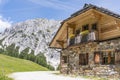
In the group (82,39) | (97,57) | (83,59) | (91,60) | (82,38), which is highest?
(82,38)

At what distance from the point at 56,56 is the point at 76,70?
15049 cm

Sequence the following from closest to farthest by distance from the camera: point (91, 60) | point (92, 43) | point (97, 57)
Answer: point (97, 57) < point (92, 43) < point (91, 60)

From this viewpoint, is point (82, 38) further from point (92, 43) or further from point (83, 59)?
point (83, 59)

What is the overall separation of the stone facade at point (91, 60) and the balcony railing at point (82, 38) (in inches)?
19.4

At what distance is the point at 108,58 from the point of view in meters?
27.5

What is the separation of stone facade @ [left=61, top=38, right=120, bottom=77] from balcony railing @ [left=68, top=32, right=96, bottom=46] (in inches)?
19.4

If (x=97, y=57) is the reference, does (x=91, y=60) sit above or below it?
below

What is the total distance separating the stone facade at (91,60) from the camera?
26166 mm

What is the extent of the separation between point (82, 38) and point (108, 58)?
4868mm

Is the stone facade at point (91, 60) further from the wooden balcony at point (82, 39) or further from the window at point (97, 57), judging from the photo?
the wooden balcony at point (82, 39)

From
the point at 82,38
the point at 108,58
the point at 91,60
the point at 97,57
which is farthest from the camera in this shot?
the point at 82,38

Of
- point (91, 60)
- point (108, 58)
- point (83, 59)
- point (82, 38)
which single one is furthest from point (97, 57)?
point (82, 38)

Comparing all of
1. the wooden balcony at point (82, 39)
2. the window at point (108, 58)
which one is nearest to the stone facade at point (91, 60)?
the window at point (108, 58)

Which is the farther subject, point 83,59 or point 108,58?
point 83,59
